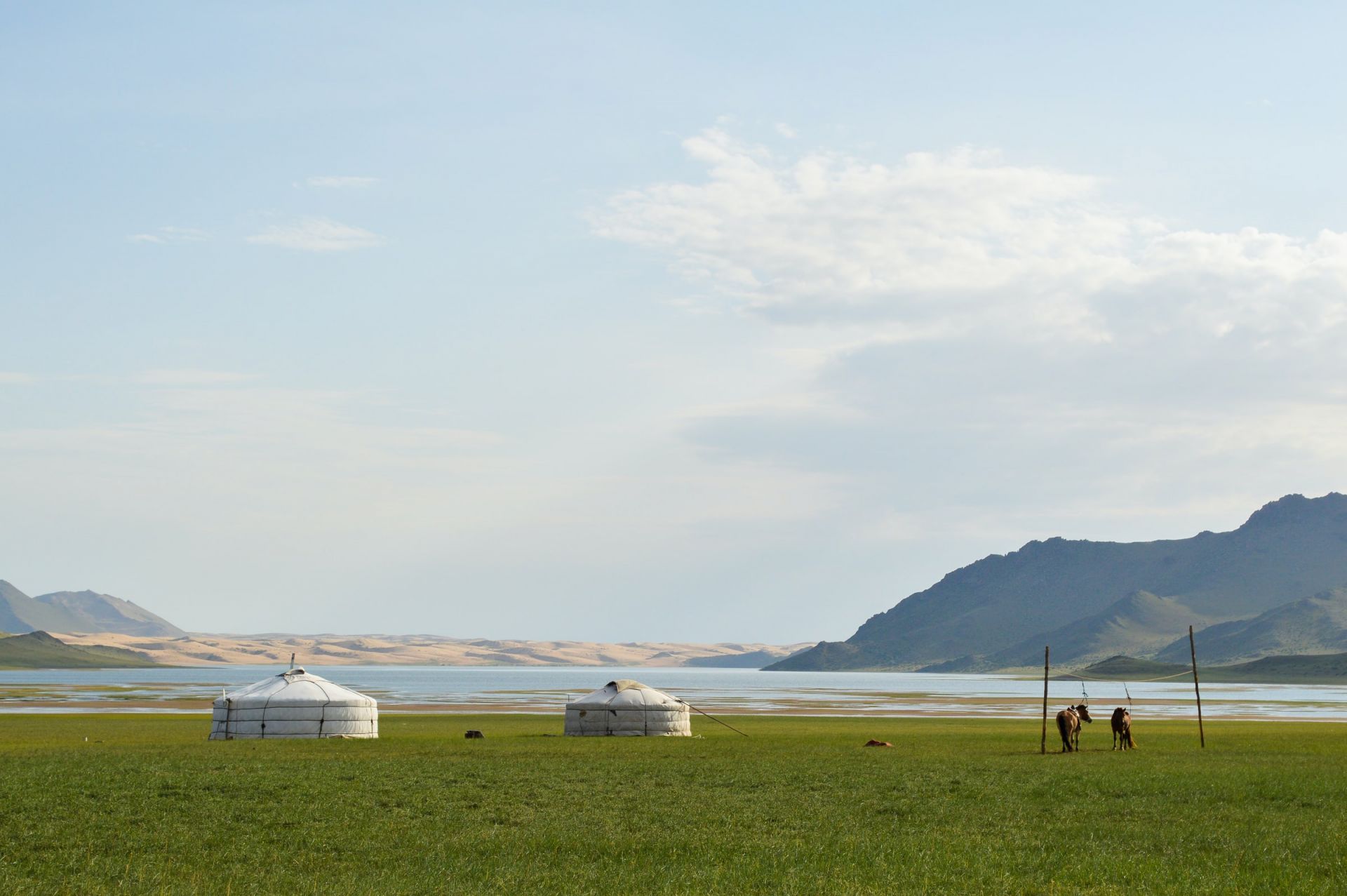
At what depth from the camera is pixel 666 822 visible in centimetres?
2477

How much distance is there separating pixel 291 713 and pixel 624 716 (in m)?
13.6

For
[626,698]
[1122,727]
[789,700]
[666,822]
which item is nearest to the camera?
[666,822]

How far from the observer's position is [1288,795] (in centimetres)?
2850

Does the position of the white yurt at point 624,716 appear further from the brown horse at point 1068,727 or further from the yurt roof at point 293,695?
the brown horse at point 1068,727

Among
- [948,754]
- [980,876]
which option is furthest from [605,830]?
[948,754]

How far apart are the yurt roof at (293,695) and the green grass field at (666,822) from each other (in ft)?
31.6

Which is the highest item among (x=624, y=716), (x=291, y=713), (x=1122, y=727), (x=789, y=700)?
(x=291, y=713)

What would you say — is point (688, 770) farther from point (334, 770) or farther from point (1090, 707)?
point (1090, 707)

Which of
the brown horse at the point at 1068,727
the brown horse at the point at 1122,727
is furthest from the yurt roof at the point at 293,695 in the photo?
the brown horse at the point at 1122,727

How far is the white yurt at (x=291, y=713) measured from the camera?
2042 inches

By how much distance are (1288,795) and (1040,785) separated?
211 inches

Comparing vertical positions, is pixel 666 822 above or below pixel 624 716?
below

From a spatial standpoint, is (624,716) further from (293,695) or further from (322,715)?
(293,695)

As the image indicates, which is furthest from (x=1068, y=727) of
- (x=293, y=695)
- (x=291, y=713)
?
(x=293, y=695)
